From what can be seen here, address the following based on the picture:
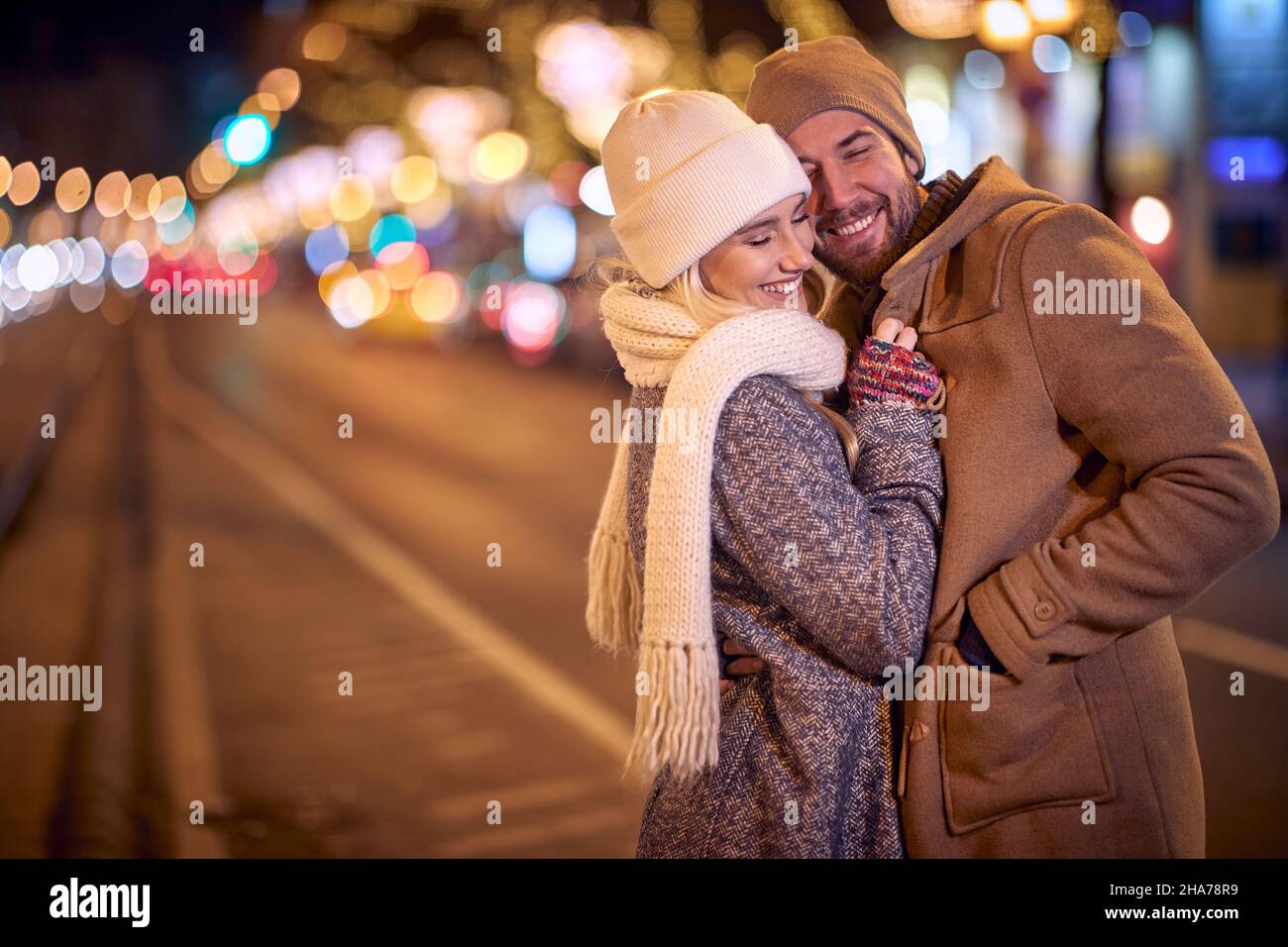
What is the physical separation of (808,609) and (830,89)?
113cm

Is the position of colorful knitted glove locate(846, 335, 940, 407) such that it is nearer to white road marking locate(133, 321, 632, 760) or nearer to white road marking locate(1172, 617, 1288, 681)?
white road marking locate(133, 321, 632, 760)

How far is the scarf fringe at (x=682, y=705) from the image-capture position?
7.64ft

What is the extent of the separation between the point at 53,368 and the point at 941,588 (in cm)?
3418

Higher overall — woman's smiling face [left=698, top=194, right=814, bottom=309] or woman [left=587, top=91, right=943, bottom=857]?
woman's smiling face [left=698, top=194, right=814, bottom=309]

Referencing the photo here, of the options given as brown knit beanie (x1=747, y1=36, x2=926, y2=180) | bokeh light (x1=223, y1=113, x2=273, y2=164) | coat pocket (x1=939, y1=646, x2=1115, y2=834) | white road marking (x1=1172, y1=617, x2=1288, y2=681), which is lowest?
coat pocket (x1=939, y1=646, x2=1115, y2=834)

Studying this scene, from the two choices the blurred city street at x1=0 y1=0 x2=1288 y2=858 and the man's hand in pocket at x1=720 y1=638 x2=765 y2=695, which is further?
the blurred city street at x1=0 y1=0 x2=1288 y2=858

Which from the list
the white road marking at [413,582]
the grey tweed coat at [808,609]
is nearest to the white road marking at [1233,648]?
the white road marking at [413,582]

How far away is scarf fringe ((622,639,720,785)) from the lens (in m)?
2.33

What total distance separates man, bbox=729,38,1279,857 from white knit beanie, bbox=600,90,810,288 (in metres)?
0.32

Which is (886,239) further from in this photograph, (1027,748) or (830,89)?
(1027,748)

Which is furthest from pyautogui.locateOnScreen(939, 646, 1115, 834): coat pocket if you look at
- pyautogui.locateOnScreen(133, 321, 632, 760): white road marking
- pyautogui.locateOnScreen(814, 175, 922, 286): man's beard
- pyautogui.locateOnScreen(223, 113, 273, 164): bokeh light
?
pyautogui.locateOnScreen(223, 113, 273, 164): bokeh light

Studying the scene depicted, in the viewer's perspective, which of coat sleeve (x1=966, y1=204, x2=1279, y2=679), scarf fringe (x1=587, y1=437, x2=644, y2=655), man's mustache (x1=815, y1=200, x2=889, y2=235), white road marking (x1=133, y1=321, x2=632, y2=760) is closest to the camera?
coat sleeve (x1=966, y1=204, x2=1279, y2=679)

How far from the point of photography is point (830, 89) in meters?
2.67

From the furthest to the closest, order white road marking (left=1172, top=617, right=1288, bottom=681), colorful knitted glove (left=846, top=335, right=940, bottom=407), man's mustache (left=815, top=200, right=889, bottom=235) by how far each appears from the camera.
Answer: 1. white road marking (left=1172, top=617, right=1288, bottom=681)
2. man's mustache (left=815, top=200, right=889, bottom=235)
3. colorful knitted glove (left=846, top=335, right=940, bottom=407)
